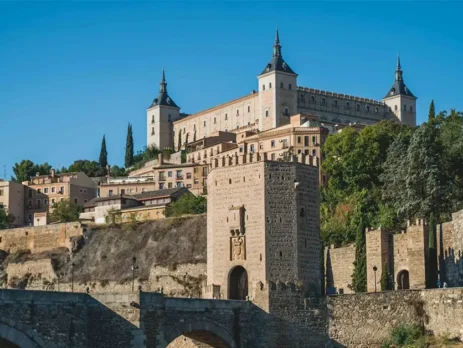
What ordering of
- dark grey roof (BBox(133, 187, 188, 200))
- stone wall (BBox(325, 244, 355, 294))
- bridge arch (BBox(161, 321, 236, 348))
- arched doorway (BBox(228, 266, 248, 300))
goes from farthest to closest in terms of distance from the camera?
dark grey roof (BBox(133, 187, 188, 200)) < stone wall (BBox(325, 244, 355, 294)) < arched doorway (BBox(228, 266, 248, 300)) < bridge arch (BBox(161, 321, 236, 348))

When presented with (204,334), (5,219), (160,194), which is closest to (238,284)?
(204,334)

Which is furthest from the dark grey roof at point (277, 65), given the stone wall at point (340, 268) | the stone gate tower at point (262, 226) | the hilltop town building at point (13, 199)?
the stone gate tower at point (262, 226)

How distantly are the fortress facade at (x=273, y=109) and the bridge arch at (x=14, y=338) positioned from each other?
69.6 m

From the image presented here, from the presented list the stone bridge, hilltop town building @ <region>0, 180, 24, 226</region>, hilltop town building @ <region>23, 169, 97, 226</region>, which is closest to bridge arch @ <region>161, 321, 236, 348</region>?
the stone bridge

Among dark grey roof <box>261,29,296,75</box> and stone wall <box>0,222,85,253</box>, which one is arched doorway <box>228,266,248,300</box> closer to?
stone wall <box>0,222,85,253</box>

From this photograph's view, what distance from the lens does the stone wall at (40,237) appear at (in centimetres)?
7444

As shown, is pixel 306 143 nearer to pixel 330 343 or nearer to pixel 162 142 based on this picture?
pixel 162 142

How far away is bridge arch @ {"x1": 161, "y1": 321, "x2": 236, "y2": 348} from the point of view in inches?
1438

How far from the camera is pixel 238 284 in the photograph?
1651 inches

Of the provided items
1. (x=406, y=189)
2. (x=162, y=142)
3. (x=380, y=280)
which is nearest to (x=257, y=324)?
(x=380, y=280)

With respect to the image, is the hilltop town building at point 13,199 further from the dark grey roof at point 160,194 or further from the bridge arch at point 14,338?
the bridge arch at point 14,338

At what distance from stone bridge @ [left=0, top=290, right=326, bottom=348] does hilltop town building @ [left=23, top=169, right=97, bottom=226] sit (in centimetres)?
5902

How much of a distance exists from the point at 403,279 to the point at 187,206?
30.0 metres

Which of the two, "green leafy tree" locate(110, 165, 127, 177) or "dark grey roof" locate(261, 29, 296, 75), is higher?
"dark grey roof" locate(261, 29, 296, 75)
